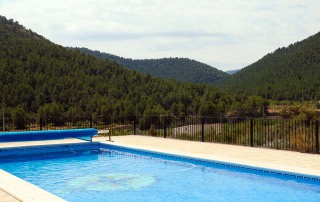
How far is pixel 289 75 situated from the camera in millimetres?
52656

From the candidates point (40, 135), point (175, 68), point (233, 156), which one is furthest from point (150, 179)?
point (175, 68)

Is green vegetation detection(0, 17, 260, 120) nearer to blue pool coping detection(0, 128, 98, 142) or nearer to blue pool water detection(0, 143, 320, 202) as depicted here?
blue pool coping detection(0, 128, 98, 142)

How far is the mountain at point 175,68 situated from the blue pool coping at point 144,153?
78.6 metres

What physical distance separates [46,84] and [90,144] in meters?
34.2

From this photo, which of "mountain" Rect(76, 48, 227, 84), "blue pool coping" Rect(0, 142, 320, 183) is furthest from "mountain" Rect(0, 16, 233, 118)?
"mountain" Rect(76, 48, 227, 84)

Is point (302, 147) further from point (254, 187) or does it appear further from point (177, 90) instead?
point (177, 90)

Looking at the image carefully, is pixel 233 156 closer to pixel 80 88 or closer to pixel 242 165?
pixel 242 165

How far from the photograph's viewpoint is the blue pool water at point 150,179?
6.25 m

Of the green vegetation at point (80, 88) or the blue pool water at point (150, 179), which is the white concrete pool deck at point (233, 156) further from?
the green vegetation at point (80, 88)

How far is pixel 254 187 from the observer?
671cm

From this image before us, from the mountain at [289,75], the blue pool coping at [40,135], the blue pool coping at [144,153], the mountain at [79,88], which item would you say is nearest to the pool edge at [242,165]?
the blue pool coping at [144,153]

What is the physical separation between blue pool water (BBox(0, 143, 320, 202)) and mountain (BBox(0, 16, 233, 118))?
91.3ft

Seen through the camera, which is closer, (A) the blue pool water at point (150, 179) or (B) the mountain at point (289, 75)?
(A) the blue pool water at point (150, 179)

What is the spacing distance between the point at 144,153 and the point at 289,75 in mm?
45909
